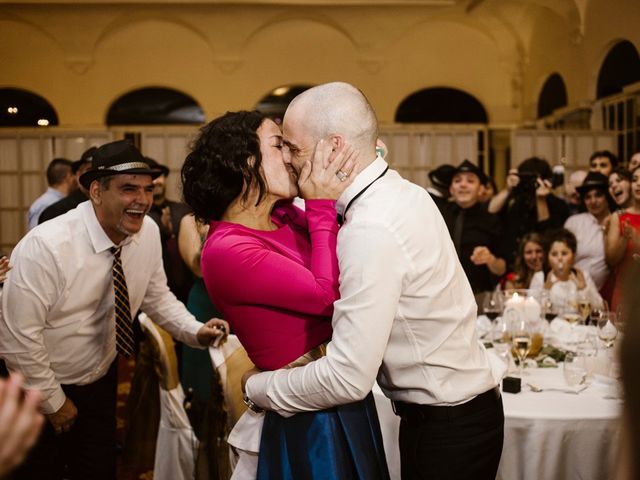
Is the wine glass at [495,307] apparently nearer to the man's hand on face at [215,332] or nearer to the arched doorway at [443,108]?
the man's hand on face at [215,332]

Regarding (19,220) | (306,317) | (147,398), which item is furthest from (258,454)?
(19,220)

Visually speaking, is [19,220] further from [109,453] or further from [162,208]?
[109,453]

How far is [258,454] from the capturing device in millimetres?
1911

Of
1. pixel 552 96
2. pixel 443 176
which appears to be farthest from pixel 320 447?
pixel 552 96

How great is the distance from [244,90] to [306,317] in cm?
926

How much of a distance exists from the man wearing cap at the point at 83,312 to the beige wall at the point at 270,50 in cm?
775

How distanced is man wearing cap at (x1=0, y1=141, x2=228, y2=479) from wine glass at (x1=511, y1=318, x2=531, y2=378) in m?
1.16

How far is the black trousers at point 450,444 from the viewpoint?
5.83 ft

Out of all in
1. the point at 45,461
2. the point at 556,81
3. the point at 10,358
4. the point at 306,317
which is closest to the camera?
the point at 306,317

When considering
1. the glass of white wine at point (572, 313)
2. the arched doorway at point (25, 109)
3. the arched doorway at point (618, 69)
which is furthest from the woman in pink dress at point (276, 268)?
the arched doorway at point (25, 109)

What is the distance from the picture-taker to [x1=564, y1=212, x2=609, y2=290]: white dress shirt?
532 centimetres

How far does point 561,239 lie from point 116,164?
2.95 meters

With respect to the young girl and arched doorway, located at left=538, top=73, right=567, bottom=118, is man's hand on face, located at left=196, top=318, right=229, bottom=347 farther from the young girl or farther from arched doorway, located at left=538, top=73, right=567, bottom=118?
arched doorway, located at left=538, top=73, right=567, bottom=118

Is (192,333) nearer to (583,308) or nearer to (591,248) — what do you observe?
(583,308)
